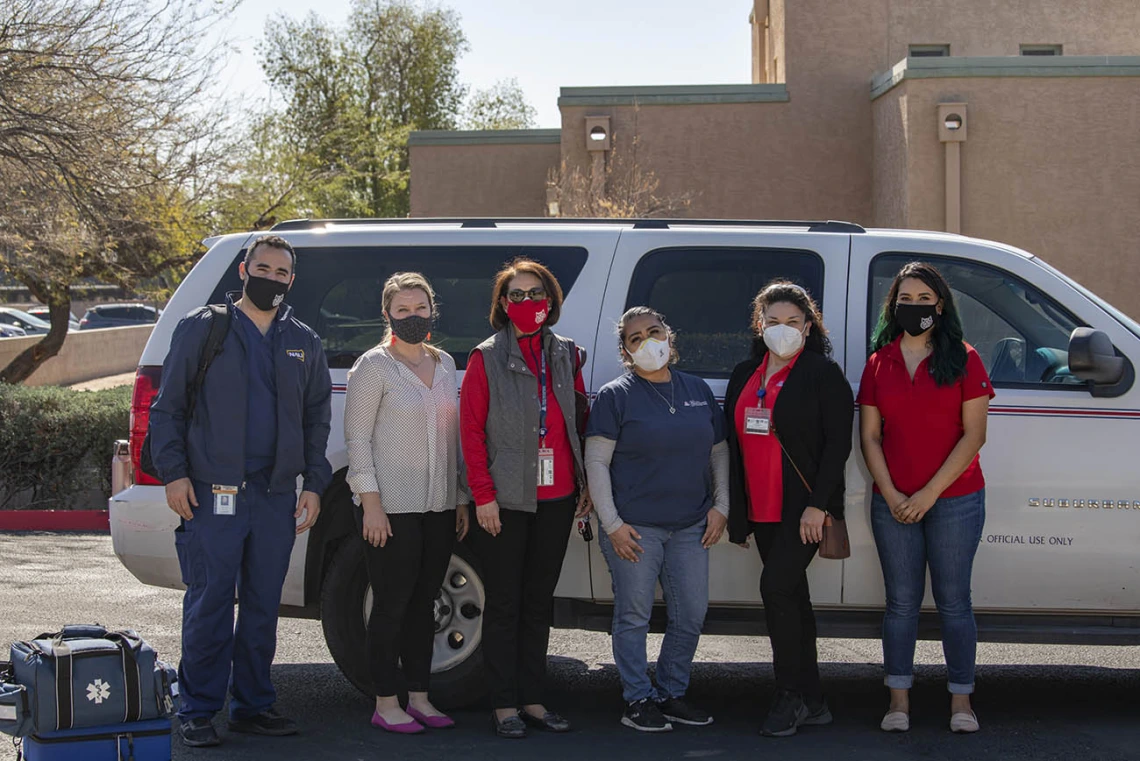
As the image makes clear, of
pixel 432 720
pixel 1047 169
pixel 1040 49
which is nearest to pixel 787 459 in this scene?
pixel 432 720

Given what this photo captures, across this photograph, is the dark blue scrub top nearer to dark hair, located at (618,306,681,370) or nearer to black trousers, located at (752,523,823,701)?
dark hair, located at (618,306,681,370)

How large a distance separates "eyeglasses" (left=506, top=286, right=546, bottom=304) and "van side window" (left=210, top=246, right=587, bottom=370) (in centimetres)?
59

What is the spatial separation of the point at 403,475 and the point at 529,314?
830mm

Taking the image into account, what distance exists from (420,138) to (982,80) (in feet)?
32.1

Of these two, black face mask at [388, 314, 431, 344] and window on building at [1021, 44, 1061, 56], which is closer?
black face mask at [388, 314, 431, 344]

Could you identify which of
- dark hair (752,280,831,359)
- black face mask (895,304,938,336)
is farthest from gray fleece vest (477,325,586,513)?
black face mask (895,304,938,336)

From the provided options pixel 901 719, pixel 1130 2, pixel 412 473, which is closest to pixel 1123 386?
pixel 901 719

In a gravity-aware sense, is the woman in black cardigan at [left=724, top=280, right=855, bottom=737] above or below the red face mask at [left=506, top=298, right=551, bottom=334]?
below

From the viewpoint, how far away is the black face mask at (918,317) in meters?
5.24

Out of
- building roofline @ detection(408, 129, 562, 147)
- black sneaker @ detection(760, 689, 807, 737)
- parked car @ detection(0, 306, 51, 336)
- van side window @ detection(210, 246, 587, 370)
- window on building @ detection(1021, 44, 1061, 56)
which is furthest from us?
parked car @ detection(0, 306, 51, 336)

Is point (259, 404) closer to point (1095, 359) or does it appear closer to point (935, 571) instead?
point (935, 571)

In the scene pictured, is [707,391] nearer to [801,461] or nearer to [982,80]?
[801,461]

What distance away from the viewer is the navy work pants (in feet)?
16.9

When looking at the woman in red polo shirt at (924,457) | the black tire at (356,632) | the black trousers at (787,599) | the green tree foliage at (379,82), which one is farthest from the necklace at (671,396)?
the green tree foliage at (379,82)
